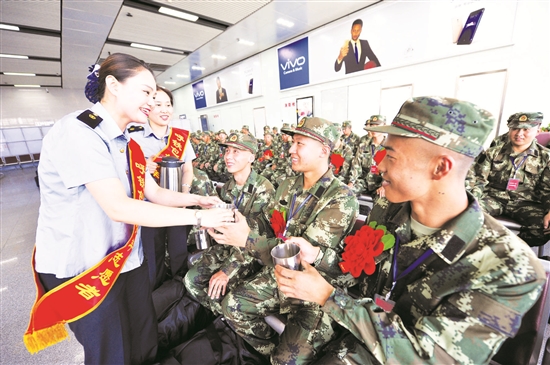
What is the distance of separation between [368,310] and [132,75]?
62.0 inches

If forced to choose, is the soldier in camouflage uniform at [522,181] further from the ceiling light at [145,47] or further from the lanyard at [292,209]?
the ceiling light at [145,47]

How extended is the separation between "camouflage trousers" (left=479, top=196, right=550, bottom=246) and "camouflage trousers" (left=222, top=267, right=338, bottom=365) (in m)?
2.96

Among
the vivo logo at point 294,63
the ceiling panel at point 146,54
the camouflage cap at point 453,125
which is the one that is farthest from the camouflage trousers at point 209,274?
the ceiling panel at point 146,54

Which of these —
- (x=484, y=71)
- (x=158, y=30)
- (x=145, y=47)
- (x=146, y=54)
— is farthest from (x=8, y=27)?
(x=484, y=71)

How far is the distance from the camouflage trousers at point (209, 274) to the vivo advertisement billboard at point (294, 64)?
8034 millimetres

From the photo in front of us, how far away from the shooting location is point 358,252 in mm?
1189

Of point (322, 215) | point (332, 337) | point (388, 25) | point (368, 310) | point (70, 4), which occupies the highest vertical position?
point (70, 4)

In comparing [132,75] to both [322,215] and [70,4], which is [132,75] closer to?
[322,215]

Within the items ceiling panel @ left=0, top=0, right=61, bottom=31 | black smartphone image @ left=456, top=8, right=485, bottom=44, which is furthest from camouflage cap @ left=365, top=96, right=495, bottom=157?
ceiling panel @ left=0, top=0, right=61, bottom=31

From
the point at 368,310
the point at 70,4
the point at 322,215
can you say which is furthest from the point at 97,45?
the point at 368,310

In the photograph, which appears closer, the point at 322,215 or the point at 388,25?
the point at 322,215

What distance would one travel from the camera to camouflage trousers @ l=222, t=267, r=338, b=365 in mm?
1341

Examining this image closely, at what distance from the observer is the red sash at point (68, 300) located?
44.9 inches

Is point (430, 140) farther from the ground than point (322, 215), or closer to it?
farther from the ground
